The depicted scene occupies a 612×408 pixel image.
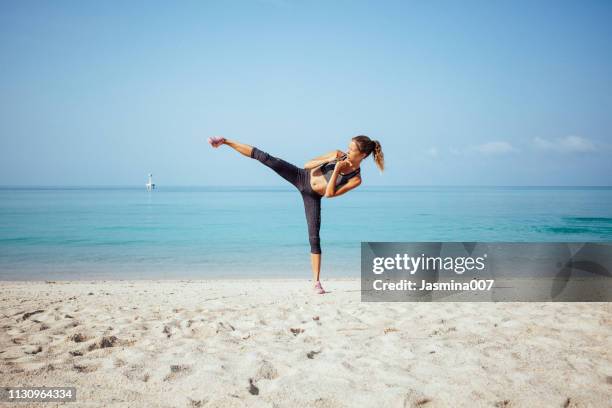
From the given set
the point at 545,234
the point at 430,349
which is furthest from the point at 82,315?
the point at 545,234

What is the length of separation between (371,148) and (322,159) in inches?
26.3

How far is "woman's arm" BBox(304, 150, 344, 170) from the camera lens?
18.1 ft

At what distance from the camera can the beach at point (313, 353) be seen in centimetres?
264

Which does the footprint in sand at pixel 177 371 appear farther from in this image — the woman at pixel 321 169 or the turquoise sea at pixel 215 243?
the turquoise sea at pixel 215 243

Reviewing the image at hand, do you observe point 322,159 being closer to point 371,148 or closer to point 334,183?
point 334,183

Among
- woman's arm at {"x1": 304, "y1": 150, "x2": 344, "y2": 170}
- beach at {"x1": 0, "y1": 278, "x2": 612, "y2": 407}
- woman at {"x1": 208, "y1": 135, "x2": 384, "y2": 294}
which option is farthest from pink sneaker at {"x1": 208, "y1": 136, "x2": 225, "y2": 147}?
beach at {"x1": 0, "y1": 278, "x2": 612, "y2": 407}

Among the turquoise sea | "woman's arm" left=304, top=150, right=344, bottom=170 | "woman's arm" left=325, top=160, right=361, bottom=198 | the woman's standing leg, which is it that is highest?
"woman's arm" left=304, top=150, right=344, bottom=170

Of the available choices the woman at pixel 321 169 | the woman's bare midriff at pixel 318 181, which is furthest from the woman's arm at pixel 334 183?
the woman's bare midriff at pixel 318 181

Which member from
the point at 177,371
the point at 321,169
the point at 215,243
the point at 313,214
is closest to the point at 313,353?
the point at 177,371

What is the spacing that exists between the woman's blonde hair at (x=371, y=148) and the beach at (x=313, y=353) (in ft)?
6.02

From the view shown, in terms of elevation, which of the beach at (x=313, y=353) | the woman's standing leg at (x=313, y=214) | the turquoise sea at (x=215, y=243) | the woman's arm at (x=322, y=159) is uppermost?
the woman's arm at (x=322, y=159)

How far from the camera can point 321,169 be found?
5711 mm

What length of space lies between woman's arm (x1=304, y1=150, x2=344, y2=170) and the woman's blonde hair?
0.91ft

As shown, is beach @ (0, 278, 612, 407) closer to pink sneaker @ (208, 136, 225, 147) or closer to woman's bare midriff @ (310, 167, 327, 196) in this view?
woman's bare midriff @ (310, 167, 327, 196)
